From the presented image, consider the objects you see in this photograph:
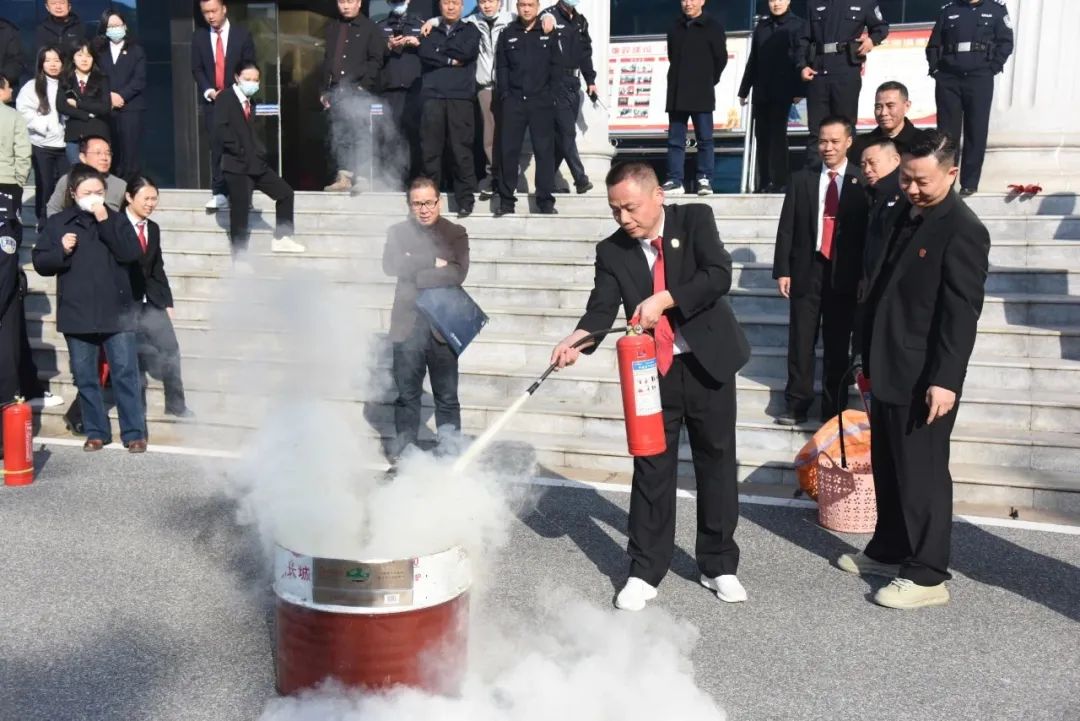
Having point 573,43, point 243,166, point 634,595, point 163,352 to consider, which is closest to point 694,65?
point 573,43

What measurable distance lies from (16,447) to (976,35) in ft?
27.9

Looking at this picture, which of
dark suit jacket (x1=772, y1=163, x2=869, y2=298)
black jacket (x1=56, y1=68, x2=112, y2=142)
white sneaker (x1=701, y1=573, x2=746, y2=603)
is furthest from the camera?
black jacket (x1=56, y1=68, x2=112, y2=142)

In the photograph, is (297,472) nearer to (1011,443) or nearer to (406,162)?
(1011,443)

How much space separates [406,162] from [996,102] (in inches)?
240

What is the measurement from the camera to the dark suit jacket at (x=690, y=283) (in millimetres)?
4617

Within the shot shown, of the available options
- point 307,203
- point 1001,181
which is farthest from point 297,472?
point 1001,181

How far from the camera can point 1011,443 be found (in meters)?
6.57

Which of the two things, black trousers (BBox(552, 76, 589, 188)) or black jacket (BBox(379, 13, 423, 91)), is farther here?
black jacket (BBox(379, 13, 423, 91))

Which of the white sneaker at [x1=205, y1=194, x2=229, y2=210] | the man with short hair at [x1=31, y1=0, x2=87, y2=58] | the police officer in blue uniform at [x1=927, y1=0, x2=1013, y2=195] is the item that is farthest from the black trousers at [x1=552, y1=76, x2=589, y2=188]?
the man with short hair at [x1=31, y1=0, x2=87, y2=58]

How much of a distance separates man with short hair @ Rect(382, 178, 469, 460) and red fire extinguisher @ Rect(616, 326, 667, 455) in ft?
Answer: 8.05

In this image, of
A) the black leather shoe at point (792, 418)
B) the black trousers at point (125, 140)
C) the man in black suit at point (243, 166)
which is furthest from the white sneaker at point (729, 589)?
the black trousers at point (125, 140)

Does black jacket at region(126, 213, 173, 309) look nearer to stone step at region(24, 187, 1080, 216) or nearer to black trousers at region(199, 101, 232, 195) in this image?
stone step at region(24, 187, 1080, 216)

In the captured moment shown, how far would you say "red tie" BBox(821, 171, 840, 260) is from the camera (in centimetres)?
709

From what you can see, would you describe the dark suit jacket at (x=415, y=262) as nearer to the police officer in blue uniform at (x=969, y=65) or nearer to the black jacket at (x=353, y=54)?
the black jacket at (x=353, y=54)
